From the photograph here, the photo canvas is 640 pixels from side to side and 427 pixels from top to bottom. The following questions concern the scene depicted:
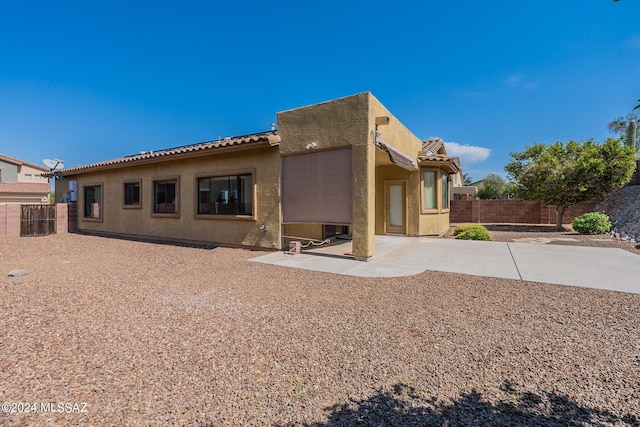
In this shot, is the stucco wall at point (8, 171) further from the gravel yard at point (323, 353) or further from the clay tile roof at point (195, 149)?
the gravel yard at point (323, 353)

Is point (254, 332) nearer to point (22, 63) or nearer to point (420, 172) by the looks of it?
point (420, 172)

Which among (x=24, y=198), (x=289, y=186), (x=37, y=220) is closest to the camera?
(x=289, y=186)

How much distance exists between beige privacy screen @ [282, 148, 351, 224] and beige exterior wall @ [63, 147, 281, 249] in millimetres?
570

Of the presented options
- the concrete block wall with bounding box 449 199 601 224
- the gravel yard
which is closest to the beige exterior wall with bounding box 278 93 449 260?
the gravel yard

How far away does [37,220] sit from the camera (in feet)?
59.8

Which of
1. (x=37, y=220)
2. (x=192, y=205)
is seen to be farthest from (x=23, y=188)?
(x=192, y=205)

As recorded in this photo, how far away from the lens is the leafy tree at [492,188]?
50.9 metres

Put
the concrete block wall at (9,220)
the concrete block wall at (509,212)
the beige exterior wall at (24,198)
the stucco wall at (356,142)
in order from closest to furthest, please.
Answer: the stucco wall at (356,142), the concrete block wall at (9,220), the concrete block wall at (509,212), the beige exterior wall at (24,198)

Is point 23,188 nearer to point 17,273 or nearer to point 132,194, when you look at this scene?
point 132,194

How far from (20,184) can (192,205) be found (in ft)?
116

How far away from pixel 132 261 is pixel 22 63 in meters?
19.8

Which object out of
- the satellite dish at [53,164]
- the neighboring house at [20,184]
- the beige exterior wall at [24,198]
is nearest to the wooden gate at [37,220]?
the satellite dish at [53,164]

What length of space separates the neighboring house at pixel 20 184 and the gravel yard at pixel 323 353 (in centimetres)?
3036

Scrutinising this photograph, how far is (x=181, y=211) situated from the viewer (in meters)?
14.6
